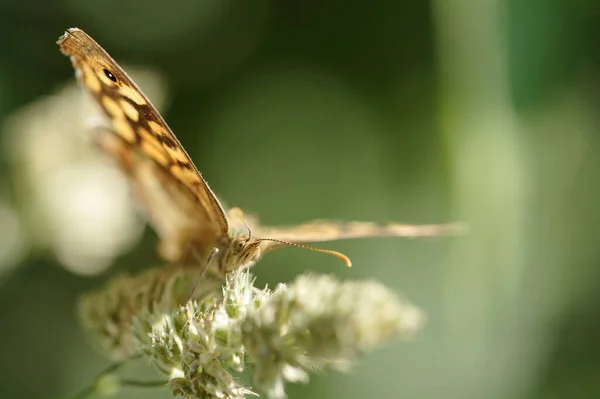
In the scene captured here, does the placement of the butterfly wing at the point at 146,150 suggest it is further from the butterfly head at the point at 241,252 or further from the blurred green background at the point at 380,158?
the blurred green background at the point at 380,158

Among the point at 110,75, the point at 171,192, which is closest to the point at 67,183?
the point at 171,192

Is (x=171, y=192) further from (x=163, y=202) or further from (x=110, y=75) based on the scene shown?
(x=110, y=75)

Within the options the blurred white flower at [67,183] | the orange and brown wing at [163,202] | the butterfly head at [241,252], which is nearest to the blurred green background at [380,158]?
the blurred white flower at [67,183]

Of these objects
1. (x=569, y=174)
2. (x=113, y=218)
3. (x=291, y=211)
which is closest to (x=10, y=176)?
(x=113, y=218)

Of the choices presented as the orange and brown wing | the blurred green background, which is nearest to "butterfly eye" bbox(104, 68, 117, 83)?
the orange and brown wing

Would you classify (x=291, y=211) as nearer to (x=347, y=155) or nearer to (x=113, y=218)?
(x=347, y=155)
